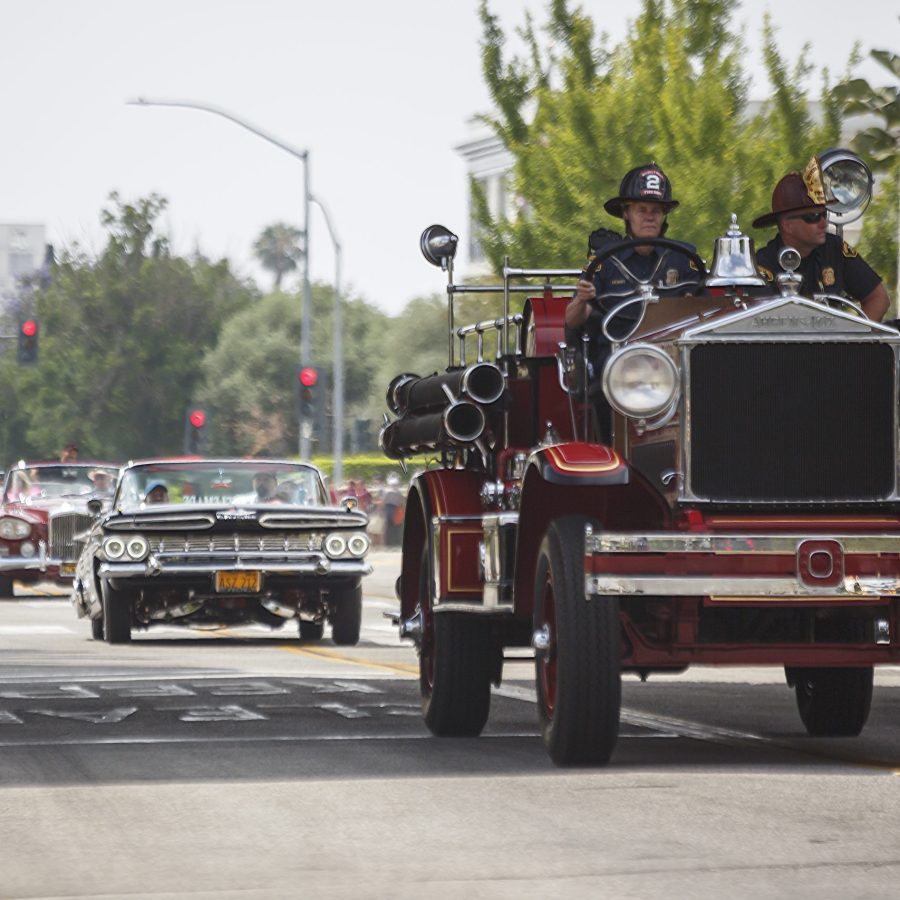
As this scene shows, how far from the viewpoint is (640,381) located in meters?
10.5

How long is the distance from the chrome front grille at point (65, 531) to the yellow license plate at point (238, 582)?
907cm

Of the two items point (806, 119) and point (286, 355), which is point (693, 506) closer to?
point (806, 119)

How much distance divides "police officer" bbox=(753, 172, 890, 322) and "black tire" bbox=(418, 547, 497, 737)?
225cm

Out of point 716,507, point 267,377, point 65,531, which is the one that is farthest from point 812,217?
point 267,377

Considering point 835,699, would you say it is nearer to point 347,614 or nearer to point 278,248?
point 347,614

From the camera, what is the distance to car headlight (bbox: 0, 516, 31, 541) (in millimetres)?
29703

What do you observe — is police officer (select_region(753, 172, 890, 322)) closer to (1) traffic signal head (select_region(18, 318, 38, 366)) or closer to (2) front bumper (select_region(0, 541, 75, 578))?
(2) front bumper (select_region(0, 541, 75, 578))

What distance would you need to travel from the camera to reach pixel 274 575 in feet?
68.2

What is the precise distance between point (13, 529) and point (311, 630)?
8.33 m

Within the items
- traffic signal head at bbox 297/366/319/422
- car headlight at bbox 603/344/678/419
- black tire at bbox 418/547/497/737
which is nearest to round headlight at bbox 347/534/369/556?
black tire at bbox 418/547/497/737

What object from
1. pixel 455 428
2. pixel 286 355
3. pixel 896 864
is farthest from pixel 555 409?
pixel 286 355

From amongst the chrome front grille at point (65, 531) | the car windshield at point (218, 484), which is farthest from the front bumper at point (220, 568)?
the chrome front grille at point (65, 531)

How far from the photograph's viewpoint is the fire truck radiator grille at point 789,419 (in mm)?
10500

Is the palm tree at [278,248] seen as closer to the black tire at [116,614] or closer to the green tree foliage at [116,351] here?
the green tree foliage at [116,351]
